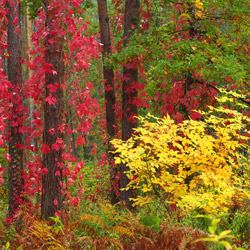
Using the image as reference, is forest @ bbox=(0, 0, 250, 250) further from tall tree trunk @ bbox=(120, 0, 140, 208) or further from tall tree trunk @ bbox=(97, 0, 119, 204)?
tall tree trunk @ bbox=(97, 0, 119, 204)

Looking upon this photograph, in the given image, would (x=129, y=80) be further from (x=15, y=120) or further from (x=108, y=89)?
(x=15, y=120)

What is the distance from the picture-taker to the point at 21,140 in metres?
6.70

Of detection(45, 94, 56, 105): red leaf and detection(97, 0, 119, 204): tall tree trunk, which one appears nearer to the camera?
detection(45, 94, 56, 105): red leaf

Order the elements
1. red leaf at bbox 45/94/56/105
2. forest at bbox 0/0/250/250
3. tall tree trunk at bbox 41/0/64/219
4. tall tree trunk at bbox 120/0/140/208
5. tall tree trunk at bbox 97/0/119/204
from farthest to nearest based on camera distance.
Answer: tall tree trunk at bbox 97/0/119/204, tall tree trunk at bbox 120/0/140/208, tall tree trunk at bbox 41/0/64/219, red leaf at bbox 45/94/56/105, forest at bbox 0/0/250/250

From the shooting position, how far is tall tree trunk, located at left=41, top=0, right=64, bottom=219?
17.2 feet

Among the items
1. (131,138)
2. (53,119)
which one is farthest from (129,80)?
(131,138)

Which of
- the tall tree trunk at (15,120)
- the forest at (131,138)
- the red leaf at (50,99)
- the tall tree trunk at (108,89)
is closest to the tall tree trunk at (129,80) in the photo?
the forest at (131,138)

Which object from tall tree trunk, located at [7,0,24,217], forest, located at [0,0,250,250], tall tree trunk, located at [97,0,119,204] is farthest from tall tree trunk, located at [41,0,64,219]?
tall tree trunk, located at [97,0,119,204]

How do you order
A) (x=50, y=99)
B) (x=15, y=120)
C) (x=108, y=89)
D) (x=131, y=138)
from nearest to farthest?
(x=131, y=138), (x=50, y=99), (x=15, y=120), (x=108, y=89)

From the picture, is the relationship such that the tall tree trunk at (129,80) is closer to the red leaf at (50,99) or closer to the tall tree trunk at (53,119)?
the tall tree trunk at (53,119)

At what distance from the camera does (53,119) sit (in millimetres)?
Answer: 5254

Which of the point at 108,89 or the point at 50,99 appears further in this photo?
the point at 108,89

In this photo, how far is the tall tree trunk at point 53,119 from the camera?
5246mm

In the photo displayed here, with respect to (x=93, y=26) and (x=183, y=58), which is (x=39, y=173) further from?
(x=93, y=26)
